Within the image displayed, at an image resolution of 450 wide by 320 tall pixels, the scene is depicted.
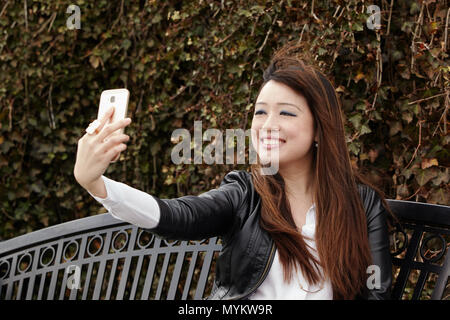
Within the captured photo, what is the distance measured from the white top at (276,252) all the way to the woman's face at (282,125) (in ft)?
0.76

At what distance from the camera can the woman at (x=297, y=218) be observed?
1.64 metres

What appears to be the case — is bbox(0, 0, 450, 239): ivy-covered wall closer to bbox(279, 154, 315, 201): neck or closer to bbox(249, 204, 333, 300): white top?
bbox(279, 154, 315, 201): neck

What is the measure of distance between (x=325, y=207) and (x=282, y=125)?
0.32 metres

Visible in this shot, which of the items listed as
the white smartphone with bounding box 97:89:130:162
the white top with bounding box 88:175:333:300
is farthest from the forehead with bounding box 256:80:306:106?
the white smartphone with bounding box 97:89:130:162

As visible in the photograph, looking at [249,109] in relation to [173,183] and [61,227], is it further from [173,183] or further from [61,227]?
[61,227]

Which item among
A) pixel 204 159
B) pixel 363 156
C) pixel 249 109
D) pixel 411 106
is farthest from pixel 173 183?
pixel 411 106

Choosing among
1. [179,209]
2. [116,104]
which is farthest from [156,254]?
[116,104]

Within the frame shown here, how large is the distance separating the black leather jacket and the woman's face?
0.56 ft

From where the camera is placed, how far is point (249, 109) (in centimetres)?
283

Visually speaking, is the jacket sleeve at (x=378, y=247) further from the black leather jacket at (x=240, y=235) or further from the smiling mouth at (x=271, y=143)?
the smiling mouth at (x=271, y=143)

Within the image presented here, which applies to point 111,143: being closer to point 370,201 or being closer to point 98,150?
point 98,150

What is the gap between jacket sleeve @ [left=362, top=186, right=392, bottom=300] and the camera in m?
1.64

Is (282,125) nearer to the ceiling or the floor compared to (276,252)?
nearer to the ceiling

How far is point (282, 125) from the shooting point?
1.67 metres
